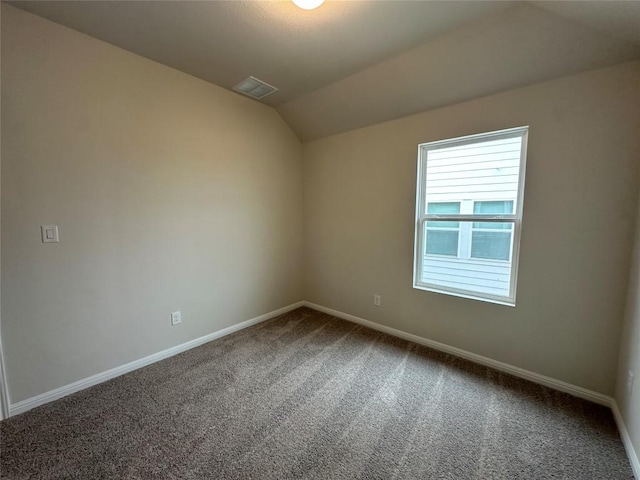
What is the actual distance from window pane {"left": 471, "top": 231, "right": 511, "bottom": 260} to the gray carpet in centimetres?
101

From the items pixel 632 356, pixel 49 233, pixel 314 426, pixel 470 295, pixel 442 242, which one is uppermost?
pixel 49 233

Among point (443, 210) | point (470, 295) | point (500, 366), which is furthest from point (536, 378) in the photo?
point (443, 210)

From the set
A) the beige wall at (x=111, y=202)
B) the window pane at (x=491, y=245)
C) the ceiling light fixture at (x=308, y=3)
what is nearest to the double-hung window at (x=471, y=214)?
the window pane at (x=491, y=245)

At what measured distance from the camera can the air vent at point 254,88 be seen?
98.6 inches

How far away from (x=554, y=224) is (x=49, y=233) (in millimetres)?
3714

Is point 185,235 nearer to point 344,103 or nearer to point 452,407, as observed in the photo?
point 344,103

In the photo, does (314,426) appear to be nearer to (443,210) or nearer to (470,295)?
(470,295)

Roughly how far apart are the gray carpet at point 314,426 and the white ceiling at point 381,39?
2390mm

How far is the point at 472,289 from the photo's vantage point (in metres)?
2.39

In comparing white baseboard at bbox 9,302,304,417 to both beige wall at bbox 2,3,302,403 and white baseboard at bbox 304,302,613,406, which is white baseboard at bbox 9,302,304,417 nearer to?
beige wall at bbox 2,3,302,403

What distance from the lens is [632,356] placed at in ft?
5.04

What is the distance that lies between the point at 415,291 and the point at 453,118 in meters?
1.73

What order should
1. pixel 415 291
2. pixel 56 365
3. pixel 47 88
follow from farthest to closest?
pixel 415 291 < pixel 56 365 < pixel 47 88

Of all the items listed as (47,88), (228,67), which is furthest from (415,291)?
(47,88)
